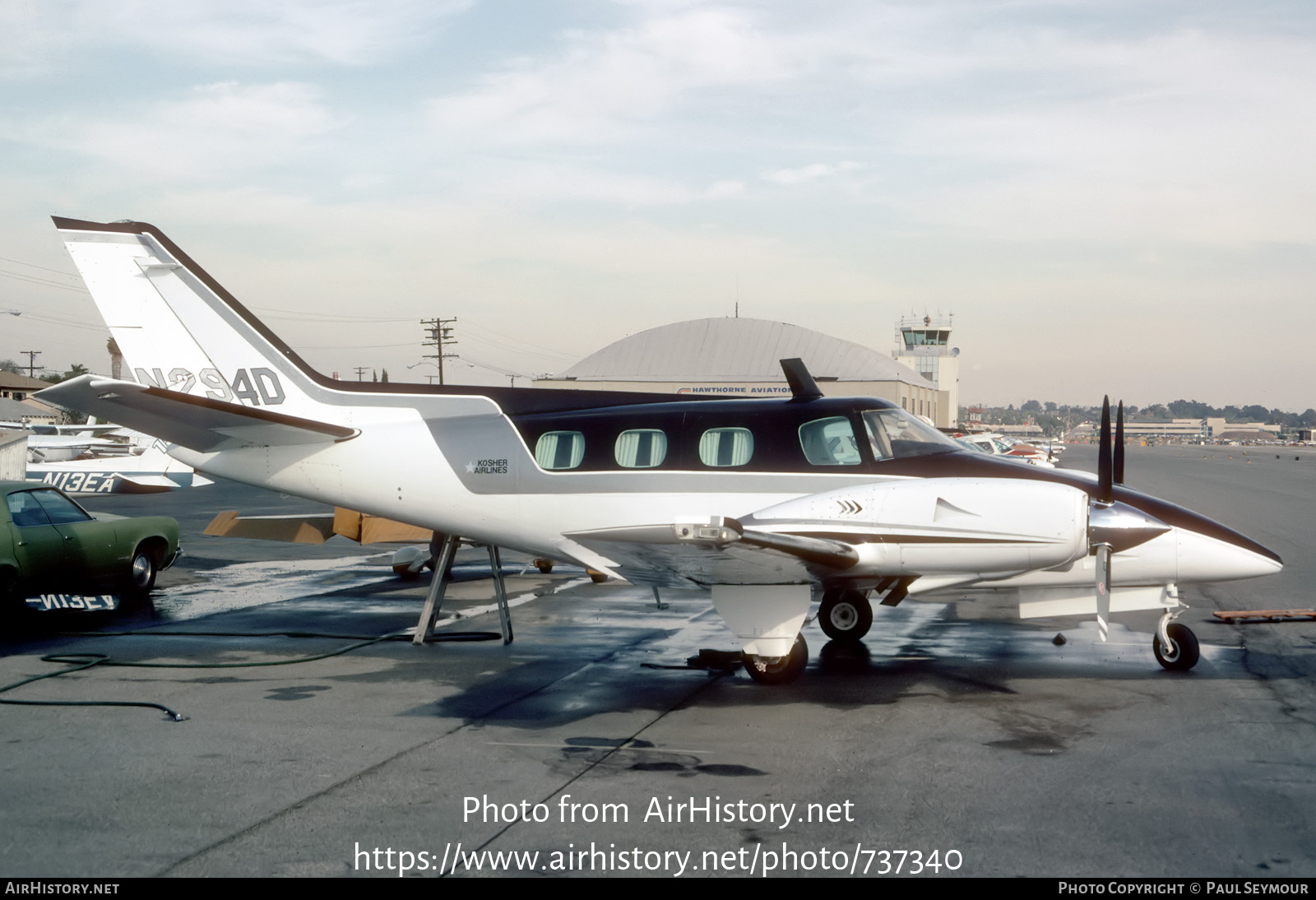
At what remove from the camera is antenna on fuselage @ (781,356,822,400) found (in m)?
11.6

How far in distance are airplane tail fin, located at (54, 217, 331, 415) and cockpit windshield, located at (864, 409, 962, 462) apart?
6406 mm

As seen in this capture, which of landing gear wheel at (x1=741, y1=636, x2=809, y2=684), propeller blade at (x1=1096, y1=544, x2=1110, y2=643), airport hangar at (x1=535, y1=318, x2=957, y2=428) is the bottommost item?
landing gear wheel at (x1=741, y1=636, x2=809, y2=684)

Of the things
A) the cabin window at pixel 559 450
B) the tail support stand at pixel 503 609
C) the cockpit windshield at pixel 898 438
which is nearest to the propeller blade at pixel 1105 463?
the cockpit windshield at pixel 898 438

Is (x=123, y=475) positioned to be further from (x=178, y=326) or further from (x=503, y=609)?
(x=503, y=609)

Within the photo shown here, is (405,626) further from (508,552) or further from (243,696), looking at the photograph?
(508,552)

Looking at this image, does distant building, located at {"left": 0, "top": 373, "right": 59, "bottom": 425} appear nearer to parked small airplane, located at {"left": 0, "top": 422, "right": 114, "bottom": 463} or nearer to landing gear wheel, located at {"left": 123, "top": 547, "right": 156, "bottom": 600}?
parked small airplane, located at {"left": 0, "top": 422, "right": 114, "bottom": 463}

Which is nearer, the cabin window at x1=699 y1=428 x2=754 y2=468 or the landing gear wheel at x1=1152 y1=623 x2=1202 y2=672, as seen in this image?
the landing gear wheel at x1=1152 y1=623 x2=1202 y2=672

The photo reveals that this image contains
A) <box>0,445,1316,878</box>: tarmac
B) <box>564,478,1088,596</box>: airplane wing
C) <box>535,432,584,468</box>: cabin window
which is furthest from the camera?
<box>535,432,584,468</box>: cabin window

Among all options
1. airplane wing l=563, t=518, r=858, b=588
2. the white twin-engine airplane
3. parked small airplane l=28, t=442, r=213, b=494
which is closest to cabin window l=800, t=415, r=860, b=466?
the white twin-engine airplane

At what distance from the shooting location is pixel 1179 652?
1054cm

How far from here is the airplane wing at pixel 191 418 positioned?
1023 centimetres

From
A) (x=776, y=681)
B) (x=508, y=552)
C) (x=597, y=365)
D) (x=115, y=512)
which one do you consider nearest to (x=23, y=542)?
(x=776, y=681)

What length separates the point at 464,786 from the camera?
7.23 m

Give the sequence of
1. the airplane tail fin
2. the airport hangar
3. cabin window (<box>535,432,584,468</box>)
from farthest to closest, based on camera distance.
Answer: the airport hangar → the airplane tail fin → cabin window (<box>535,432,584,468</box>)
